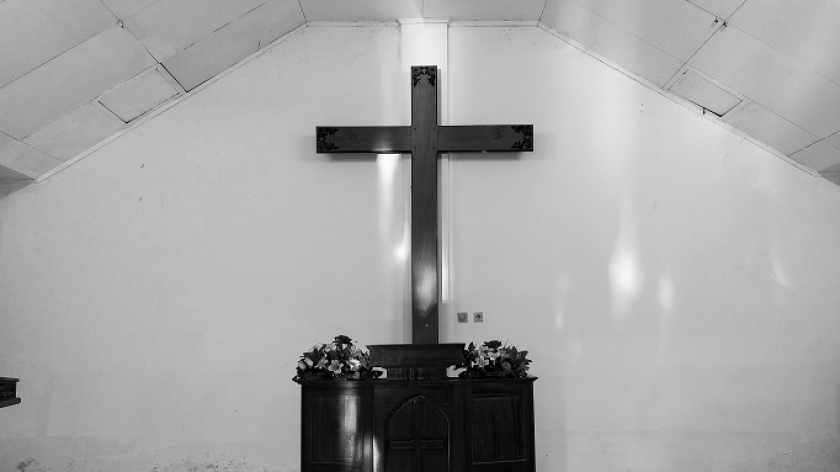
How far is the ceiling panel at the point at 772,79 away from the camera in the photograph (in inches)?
195

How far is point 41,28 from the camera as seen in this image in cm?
456

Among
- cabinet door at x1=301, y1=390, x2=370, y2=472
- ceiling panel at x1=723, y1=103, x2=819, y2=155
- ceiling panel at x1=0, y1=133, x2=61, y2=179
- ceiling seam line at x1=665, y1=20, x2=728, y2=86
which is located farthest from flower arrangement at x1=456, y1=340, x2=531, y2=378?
ceiling panel at x1=0, y1=133, x2=61, y2=179

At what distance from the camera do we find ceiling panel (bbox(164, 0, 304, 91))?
5.61 metres

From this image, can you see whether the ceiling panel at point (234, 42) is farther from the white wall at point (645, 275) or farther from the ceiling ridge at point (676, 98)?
the ceiling ridge at point (676, 98)

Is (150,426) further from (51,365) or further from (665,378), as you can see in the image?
(665,378)

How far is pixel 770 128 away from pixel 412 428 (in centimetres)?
325

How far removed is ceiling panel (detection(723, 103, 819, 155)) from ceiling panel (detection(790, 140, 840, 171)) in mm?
42

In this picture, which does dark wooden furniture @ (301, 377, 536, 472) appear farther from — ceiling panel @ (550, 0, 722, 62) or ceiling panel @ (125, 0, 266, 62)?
ceiling panel @ (550, 0, 722, 62)

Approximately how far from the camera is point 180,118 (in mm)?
5980

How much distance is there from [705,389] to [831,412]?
2.81ft

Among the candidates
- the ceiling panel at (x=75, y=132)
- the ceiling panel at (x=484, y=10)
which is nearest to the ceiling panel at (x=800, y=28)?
the ceiling panel at (x=484, y=10)

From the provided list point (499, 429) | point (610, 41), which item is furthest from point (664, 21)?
point (499, 429)

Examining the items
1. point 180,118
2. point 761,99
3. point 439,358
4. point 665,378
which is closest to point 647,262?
point 665,378

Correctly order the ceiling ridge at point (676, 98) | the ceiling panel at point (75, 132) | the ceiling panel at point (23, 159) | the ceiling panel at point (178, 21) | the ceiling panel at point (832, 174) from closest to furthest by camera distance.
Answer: the ceiling panel at point (178, 21) → the ceiling panel at point (23, 159) → the ceiling panel at point (75, 132) → the ceiling panel at point (832, 174) → the ceiling ridge at point (676, 98)
